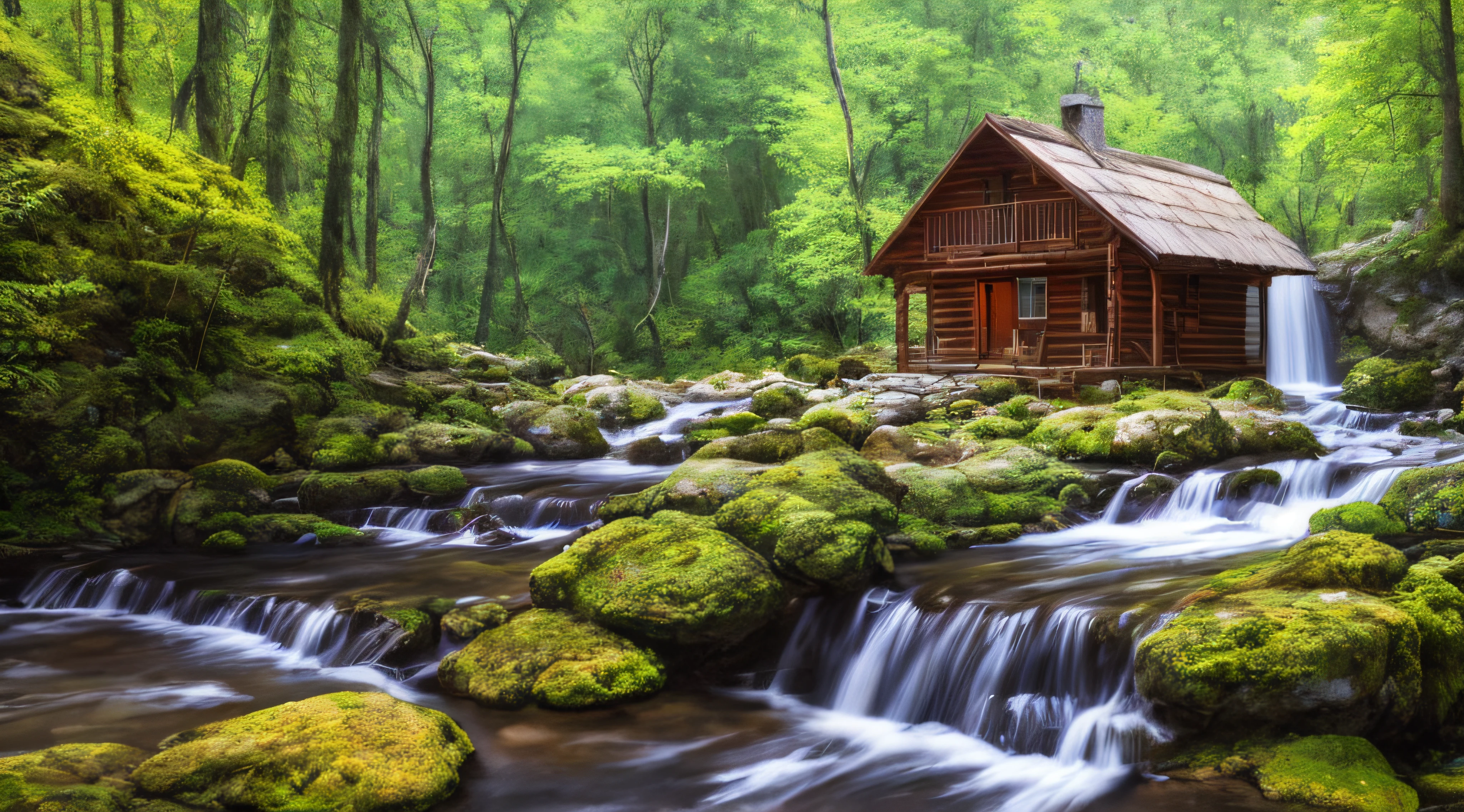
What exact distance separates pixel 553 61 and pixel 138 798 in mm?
38059

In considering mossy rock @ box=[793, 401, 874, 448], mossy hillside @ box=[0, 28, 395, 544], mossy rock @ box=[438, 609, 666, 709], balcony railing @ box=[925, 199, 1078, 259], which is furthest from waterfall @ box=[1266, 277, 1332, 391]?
mossy hillside @ box=[0, 28, 395, 544]

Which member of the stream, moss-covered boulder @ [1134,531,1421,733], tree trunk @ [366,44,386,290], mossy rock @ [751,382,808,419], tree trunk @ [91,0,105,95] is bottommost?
the stream

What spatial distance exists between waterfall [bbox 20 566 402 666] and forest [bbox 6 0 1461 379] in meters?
13.8

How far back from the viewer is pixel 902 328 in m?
25.7

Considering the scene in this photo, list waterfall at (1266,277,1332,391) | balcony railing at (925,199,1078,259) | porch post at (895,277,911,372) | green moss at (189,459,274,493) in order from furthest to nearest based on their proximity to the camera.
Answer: waterfall at (1266,277,1332,391) → porch post at (895,277,911,372) → balcony railing at (925,199,1078,259) → green moss at (189,459,274,493)

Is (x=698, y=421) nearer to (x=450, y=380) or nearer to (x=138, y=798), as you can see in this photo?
(x=450, y=380)

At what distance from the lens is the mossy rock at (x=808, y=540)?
9391mm

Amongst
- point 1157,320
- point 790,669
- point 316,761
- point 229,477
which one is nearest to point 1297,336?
point 1157,320

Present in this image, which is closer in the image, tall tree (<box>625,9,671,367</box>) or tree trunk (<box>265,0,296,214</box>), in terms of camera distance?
tree trunk (<box>265,0,296,214</box>)

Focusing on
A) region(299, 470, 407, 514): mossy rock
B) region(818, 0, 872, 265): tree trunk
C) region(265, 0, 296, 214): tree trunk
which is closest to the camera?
region(299, 470, 407, 514): mossy rock

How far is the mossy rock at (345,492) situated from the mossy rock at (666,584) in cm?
672

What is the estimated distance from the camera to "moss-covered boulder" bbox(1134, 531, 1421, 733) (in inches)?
240

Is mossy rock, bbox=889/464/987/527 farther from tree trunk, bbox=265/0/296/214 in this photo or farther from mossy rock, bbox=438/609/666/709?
tree trunk, bbox=265/0/296/214

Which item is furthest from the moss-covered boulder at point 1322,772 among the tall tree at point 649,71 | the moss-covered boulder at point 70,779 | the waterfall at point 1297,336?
the tall tree at point 649,71
